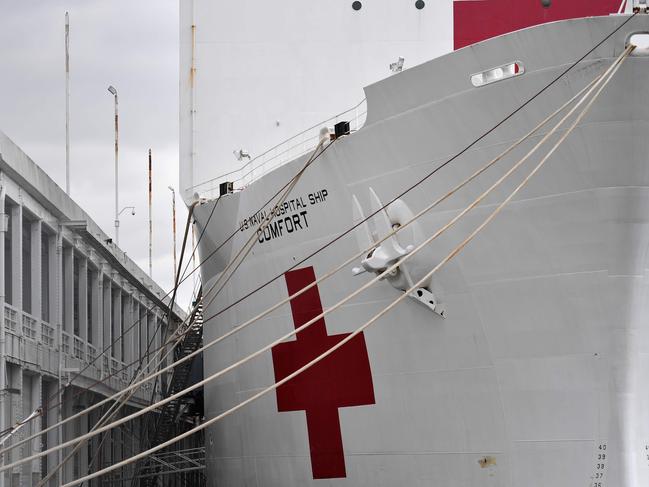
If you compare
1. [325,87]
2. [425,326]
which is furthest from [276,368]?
[325,87]

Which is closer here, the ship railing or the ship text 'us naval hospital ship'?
the ship text 'us naval hospital ship'

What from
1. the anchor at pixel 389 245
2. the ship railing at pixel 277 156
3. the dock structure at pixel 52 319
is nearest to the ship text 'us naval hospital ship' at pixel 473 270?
the anchor at pixel 389 245

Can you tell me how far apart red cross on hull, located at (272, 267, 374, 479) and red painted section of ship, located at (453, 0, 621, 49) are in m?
2.44

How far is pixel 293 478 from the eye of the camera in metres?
9.88

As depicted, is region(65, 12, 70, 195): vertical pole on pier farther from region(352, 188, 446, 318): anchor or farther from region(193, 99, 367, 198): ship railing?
region(352, 188, 446, 318): anchor

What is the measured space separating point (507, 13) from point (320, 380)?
339cm

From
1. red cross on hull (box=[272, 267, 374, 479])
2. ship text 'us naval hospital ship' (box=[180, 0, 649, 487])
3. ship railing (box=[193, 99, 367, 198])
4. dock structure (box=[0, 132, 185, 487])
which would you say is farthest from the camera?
ship railing (box=[193, 99, 367, 198])

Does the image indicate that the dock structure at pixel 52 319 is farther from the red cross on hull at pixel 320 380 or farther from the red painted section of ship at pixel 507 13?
the red painted section of ship at pixel 507 13

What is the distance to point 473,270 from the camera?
8.37 metres

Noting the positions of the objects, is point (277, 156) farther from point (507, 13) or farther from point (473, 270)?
point (473, 270)

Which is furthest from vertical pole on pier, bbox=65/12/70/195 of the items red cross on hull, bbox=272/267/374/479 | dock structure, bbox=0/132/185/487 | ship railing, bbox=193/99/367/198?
red cross on hull, bbox=272/267/374/479

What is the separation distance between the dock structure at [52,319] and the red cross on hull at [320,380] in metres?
1.14

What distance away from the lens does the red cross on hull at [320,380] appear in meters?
9.11

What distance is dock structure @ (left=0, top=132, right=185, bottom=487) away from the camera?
990cm
